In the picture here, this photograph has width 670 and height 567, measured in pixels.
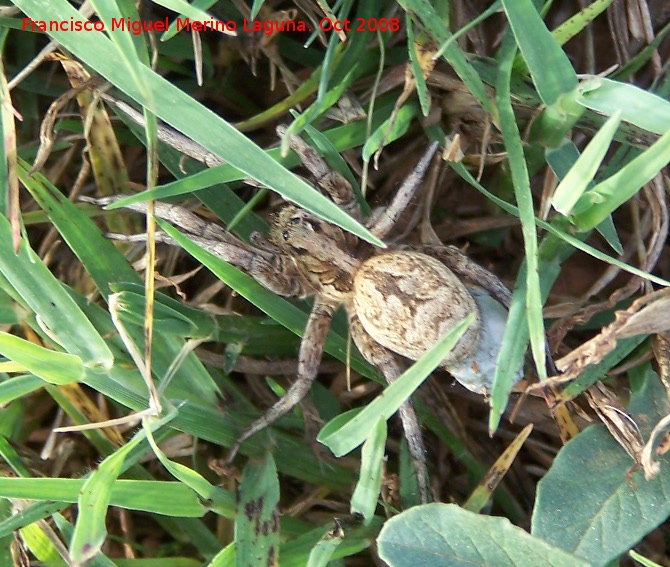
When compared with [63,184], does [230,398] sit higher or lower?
lower

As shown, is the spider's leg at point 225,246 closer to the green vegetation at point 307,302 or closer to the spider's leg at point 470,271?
the green vegetation at point 307,302

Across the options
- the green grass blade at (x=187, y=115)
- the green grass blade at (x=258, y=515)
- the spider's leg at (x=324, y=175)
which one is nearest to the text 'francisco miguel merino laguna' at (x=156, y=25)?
the green grass blade at (x=187, y=115)

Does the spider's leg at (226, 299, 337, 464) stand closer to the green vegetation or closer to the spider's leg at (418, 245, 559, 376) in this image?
the green vegetation

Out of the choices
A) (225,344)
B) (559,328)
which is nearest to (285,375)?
(225,344)

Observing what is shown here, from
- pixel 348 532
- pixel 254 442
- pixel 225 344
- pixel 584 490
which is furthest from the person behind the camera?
pixel 225 344

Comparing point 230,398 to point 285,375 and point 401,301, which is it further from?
point 401,301

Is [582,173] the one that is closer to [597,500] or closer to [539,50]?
[539,50]

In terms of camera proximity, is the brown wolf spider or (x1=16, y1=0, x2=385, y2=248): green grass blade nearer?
(x1=16, y1=0, x2=385, y2=248): green grass blade

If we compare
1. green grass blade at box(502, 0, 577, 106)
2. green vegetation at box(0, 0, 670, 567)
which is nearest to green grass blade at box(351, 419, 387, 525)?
green vegetation at box(0, 0, 670, 567)
